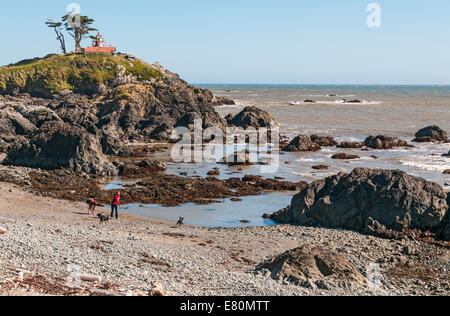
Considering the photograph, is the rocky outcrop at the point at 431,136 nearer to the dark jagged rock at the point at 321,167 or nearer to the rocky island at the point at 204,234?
the rocky island at the point at 204,234

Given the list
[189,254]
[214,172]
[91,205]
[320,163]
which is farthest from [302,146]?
[189,254]

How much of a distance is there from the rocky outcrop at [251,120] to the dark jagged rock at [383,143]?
19.9 m

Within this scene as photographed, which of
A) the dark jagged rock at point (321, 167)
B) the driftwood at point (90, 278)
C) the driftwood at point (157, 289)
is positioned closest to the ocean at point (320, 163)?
the dark jagged rock at point (321, 167)

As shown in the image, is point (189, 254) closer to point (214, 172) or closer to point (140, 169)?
point (214, 172)

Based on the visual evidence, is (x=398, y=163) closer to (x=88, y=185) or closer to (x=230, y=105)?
(x=88, y=185)

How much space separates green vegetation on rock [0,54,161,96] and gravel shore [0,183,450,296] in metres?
65.3

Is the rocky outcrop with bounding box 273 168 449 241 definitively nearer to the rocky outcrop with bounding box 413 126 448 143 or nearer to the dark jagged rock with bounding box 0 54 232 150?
the dark jagged rock with bounding box 0 54 232 150

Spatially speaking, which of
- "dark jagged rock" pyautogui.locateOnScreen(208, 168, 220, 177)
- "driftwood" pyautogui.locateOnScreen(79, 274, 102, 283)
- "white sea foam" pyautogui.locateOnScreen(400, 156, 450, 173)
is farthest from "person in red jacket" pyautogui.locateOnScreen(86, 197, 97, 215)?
"white sea foam" pyautogui.locateOnScreen(400, 156, 450, 173)

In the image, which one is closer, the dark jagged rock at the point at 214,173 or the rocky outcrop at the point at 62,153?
the rocky outcrop at the point at 62,153

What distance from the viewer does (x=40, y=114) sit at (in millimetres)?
60812

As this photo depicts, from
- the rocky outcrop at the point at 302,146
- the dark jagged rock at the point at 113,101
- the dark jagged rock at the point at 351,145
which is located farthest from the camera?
the dark jagged rock at the point at 113,101

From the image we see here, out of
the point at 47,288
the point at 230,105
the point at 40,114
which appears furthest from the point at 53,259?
the point at 230,105

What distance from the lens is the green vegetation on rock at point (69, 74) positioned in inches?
3519

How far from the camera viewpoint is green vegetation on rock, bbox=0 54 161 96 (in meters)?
89.4
